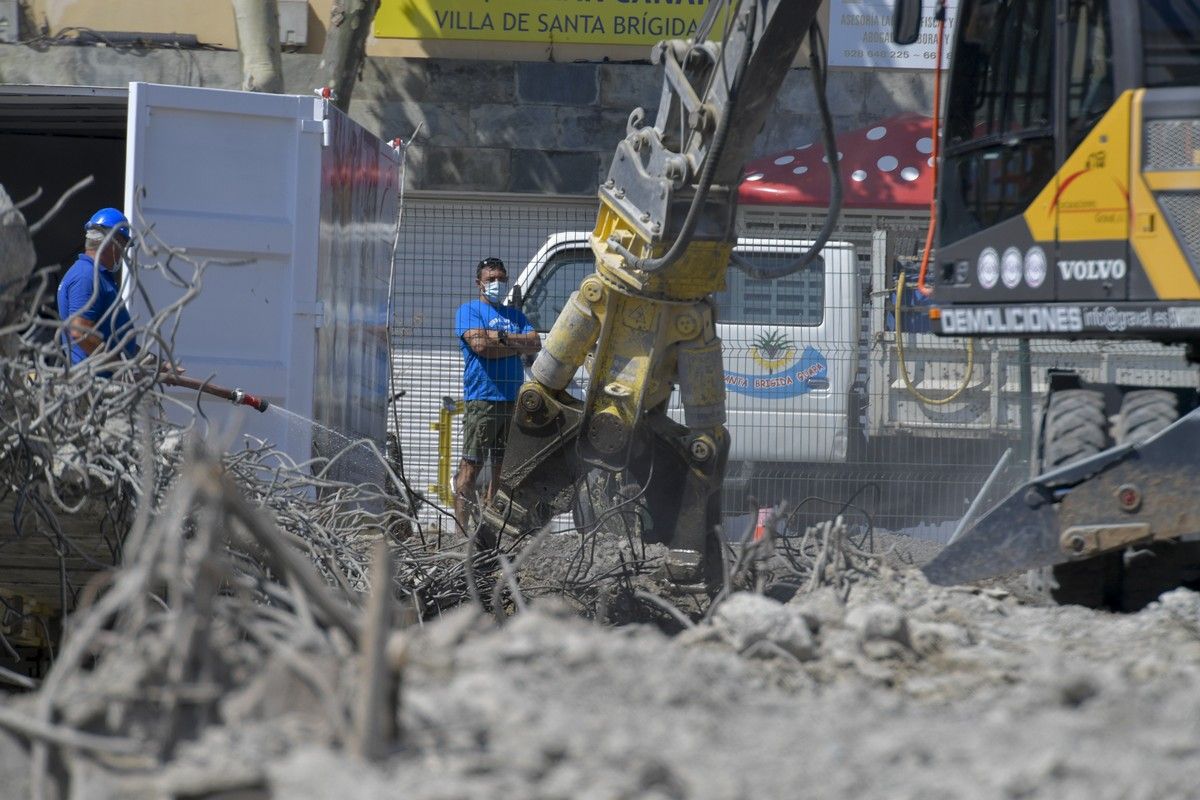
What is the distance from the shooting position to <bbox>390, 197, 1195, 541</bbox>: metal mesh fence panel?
9.72m

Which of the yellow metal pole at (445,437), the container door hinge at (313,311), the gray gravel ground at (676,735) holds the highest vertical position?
the container door hinge at (313,311)

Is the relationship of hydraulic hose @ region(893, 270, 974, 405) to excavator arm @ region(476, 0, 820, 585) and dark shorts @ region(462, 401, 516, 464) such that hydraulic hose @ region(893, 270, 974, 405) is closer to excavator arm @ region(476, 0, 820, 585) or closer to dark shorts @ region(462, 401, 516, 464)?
dark shorts @ region(462, 401, 516, 464)

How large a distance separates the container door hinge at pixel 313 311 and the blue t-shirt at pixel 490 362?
1574 millimetres

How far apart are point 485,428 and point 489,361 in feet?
1.33

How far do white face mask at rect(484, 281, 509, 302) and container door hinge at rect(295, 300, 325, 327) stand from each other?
1.52 meters

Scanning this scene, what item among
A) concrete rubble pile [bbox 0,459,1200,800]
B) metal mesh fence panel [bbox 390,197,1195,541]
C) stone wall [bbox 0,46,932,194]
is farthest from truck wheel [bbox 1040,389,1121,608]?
stone wall [bbox 0,46,932,194]

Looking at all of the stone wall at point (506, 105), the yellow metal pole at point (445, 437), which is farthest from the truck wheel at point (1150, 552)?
the stone wall at point (506, 105)

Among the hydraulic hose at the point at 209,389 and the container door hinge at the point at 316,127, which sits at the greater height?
the container door hinge at the point at 316,127

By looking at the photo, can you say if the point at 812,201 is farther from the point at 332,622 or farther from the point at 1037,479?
the point at 332,622

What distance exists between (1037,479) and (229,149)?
4.26 metres

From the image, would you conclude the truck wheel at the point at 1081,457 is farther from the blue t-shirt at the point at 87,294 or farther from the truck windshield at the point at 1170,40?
the blue t-shirt at the point at 87,294

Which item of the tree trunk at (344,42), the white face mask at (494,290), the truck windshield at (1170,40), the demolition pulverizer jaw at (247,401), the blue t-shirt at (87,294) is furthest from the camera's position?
the tree trunk at (344,42)

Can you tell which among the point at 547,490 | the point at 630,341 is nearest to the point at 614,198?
the point at 630,341

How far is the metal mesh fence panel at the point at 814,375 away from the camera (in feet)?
31.9
